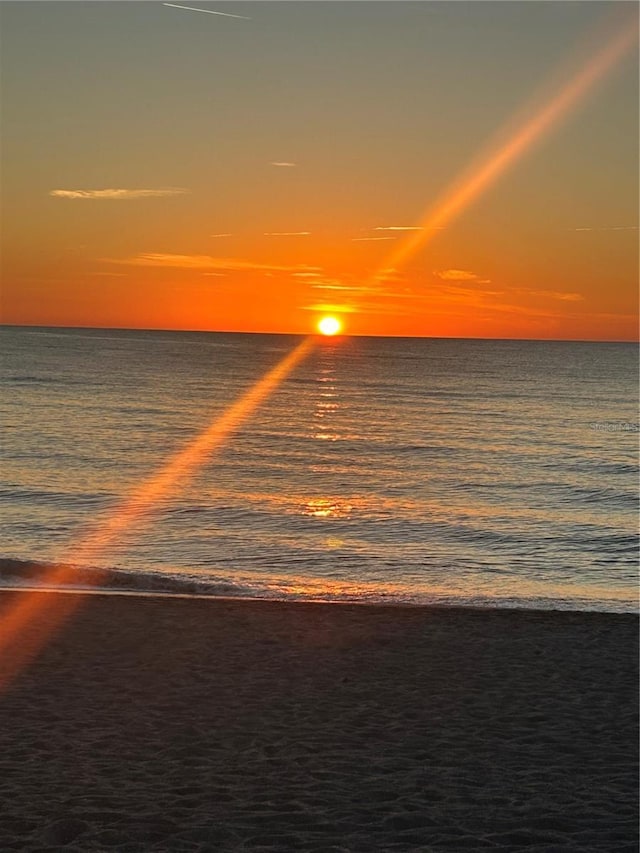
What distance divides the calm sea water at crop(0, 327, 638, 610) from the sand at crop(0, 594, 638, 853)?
412 cm

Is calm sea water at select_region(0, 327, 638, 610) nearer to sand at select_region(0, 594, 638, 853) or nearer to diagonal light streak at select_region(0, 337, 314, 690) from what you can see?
diagonal light streak at select_region(0, 337, 314, 690)

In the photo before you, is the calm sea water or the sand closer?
the sand

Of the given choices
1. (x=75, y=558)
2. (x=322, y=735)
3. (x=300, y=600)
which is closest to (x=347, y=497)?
(x=75, y=558)

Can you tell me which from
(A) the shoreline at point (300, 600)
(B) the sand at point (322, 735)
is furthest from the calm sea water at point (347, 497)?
(B) the sand at point (322, 735)

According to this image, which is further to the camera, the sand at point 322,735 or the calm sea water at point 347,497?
the calm sea water at point 347,497

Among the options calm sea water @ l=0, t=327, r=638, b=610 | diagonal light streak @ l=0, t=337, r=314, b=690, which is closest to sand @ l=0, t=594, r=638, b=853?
diagonal light streak @ l=0, t=337, r=314, b=690

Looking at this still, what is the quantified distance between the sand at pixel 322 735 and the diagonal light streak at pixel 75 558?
0.36 meters

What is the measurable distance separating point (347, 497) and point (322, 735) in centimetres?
2402

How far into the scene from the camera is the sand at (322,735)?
23.4ft

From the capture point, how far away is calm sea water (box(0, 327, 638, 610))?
20.1m

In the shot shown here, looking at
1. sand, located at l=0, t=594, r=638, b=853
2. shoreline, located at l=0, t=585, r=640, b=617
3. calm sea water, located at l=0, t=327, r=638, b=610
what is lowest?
sand, located at l=0, t=594, r=638, b=853

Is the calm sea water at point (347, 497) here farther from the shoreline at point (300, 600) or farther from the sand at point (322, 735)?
the sand at point (322, 735)

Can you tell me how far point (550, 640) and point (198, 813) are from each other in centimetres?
709

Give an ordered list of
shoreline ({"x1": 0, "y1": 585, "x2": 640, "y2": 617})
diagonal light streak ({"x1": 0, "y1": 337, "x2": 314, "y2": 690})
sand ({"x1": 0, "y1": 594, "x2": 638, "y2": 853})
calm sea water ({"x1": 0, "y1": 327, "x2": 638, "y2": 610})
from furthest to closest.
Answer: calm sea water ({"x1": 0, "y1": 327, "x2": 638, "y2": 610}) → shoreline ({"x1": 0, "y1": 585, "x2": 640, "y2": 617}) → diagonal light streak ({"x1": 0, "y1": 337, "x2": 314, "y2": 690}) → sand ({"x1": 0, "y1": 594, "x2": 638, "y2": 853})
